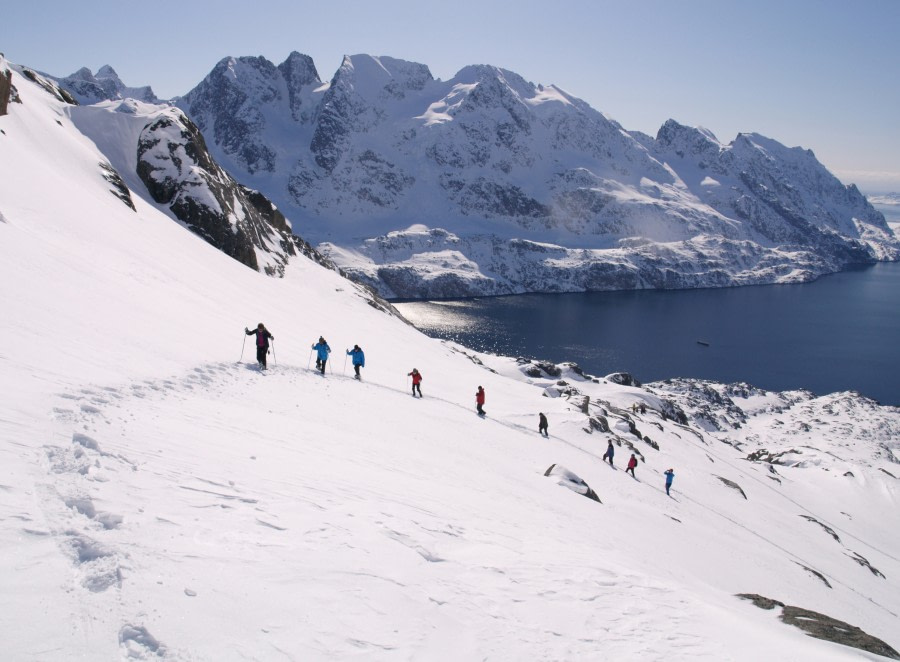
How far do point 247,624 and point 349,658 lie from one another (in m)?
1.25

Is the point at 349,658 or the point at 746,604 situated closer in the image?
the point at 349,658

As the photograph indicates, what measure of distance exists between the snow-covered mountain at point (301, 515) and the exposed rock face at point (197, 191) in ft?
65.4

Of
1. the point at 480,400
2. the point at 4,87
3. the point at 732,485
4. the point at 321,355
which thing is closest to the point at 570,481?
the point at 480,400

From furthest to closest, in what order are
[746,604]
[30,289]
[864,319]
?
[864,319] < [30,289] < [746,604]

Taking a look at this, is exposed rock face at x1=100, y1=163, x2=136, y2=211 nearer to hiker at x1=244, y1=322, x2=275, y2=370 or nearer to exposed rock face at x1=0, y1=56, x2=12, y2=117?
exposed rock face at x1=0, y1=56, x2=12, y2=117

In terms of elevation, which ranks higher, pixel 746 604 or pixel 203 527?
pixel 203 527

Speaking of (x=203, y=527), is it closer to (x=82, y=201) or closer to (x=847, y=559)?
(x=82, y=201)

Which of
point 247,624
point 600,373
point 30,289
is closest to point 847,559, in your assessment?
point 247,624

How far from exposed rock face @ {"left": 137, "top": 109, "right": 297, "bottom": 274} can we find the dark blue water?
7726cm

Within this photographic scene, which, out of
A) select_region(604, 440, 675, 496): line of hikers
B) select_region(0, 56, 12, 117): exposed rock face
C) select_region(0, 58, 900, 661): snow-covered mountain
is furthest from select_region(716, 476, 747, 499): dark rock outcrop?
select_region(0, 56, 12, 117): exposed rock face

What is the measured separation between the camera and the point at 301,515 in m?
9.10

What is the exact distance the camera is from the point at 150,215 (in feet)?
150

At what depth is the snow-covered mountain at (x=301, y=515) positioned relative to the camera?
20.5 feet

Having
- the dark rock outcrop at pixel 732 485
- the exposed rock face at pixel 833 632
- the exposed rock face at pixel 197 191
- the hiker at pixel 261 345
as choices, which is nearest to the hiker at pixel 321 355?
the hiker at pixel 261 345
